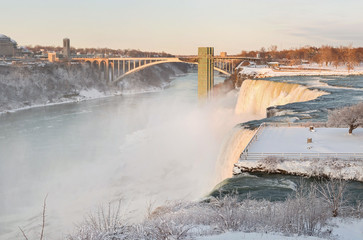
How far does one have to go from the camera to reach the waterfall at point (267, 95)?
2775 centimetres

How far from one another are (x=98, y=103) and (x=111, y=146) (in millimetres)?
25943

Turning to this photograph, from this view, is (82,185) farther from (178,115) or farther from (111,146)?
(178,115)

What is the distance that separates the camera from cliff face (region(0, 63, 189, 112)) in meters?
48.8

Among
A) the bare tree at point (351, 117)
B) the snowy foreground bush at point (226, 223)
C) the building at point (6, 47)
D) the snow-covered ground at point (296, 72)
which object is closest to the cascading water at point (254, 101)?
the bare tree at point (351, 117)

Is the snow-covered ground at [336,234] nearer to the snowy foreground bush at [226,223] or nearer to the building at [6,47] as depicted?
the snowy foreground bush at [226,223]

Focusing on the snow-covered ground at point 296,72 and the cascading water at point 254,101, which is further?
the snow-covered ground at point 296,72

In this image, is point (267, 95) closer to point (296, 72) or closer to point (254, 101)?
point (254, 101)

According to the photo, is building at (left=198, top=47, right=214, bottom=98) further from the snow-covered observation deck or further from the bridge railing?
the bridge railing

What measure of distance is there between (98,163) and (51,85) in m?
38.3

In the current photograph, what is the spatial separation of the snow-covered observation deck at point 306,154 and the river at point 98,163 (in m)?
0.68

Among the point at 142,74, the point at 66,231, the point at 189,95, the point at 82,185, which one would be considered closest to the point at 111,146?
the point at 82,185

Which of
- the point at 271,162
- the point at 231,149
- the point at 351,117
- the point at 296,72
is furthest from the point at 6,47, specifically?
the point at 271,162

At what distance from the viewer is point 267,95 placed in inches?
1244

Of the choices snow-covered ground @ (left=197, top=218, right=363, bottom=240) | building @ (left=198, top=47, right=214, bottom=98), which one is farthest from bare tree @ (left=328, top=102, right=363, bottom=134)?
building @ (left=198, top=47, right=214, bottom=98)
